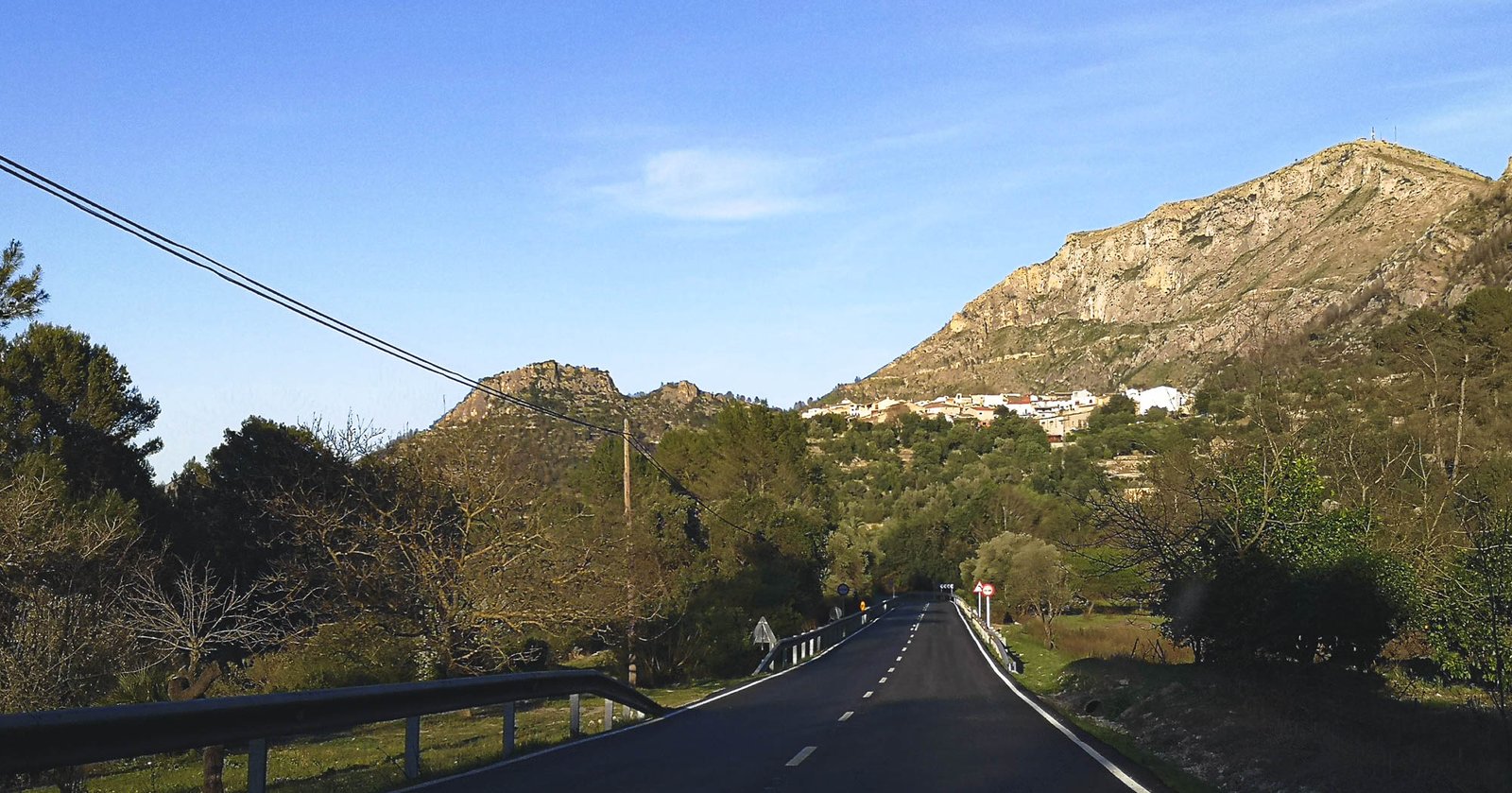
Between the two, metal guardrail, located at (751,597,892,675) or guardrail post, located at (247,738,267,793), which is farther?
metal guardrail, located at (751,597,892,675)

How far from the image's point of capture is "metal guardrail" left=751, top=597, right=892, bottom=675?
3833 cm

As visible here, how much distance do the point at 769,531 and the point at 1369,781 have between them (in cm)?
5184

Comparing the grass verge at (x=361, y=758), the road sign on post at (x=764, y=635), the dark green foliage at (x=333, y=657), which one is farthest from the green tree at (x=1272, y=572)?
the dark green foliage at (x=333, y=657)

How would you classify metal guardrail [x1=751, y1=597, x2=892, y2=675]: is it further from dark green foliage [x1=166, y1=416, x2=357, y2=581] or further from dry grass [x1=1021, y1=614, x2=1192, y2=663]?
dark green foliage [x1=166, y1=416, x2=357, y2=581]

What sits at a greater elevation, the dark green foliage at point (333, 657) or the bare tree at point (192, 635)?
the bare tree at point (192, 635)

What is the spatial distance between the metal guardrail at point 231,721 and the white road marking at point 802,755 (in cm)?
350

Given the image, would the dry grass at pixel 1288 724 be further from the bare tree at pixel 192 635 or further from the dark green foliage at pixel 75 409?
the dark green foliage at pixel 75 409

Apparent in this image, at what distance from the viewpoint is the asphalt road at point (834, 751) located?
1122 centimetres

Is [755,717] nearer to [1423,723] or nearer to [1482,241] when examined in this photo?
[1423,723]

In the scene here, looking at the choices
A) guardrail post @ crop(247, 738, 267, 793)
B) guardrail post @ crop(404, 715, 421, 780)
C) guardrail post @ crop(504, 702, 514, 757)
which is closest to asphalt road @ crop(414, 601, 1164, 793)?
guardrail post @ crop(404, 715, 421, 780)

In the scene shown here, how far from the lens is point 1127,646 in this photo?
4978 cm

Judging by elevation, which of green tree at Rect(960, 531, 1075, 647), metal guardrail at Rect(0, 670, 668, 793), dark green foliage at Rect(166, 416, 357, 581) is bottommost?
green tree at Rect(960, 531, 1075, 647)

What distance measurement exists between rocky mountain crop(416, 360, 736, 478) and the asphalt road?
8914 millimetres

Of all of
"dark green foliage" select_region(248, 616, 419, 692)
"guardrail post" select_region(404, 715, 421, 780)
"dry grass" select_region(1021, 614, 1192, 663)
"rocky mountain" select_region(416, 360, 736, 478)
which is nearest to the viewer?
"guardrail post" select_region(404, 715, 421, 780)
